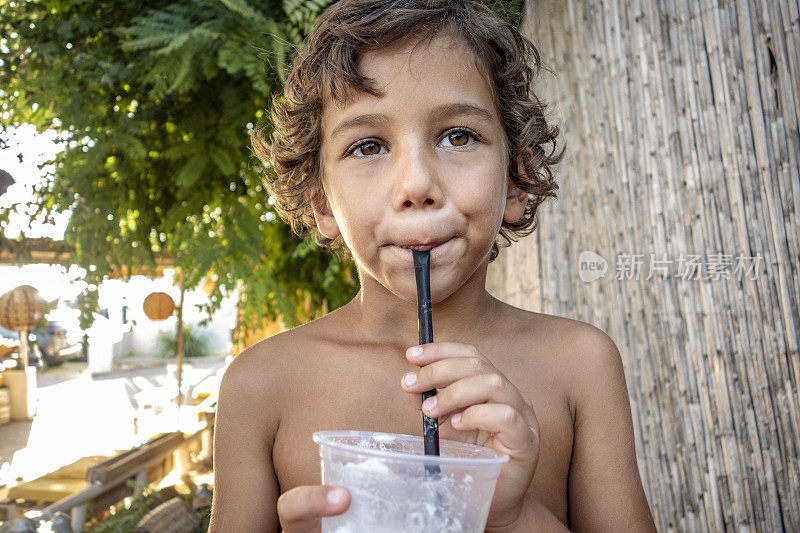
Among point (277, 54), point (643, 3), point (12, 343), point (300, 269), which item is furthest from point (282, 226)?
point (643, 3)

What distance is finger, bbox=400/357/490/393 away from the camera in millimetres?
687

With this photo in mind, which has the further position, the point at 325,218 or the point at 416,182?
the point at 325,218

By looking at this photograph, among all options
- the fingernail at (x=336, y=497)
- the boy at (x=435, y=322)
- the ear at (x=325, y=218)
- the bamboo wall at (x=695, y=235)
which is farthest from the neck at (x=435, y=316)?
the bamboo wall at (x=695, y=235)

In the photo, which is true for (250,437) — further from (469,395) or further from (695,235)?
(695,235)

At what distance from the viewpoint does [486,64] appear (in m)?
1.04

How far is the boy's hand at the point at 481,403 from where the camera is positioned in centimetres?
68

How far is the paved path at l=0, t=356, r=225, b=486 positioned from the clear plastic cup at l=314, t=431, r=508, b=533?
2.77 meters

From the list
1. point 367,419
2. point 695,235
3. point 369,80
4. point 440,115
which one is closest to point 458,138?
point 440,115

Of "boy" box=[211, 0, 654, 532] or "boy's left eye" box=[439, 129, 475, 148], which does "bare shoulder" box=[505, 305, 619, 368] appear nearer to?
"boy" box=[211, 0, 654, 532]

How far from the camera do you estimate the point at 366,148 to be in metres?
0.96

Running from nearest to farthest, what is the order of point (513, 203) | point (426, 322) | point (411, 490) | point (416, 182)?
point (411, 490)
point (426, 322)
point (416, 182)
point (513, 203)

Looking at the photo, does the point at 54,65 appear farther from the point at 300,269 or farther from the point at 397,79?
the point at 397,79

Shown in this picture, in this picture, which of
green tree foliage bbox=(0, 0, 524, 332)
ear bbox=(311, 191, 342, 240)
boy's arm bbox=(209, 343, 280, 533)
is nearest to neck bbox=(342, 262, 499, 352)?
ear bbox=(311, 191, 342, 240)

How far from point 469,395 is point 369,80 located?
54cm
